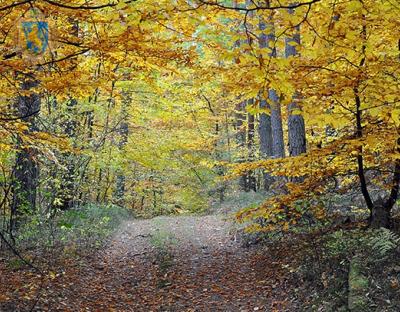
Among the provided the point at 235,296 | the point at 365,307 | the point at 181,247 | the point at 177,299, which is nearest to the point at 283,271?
the point at 235,296

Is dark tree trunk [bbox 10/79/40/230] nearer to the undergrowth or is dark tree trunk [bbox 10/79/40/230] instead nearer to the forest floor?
the undergrowth

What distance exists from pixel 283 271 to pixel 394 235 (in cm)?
233

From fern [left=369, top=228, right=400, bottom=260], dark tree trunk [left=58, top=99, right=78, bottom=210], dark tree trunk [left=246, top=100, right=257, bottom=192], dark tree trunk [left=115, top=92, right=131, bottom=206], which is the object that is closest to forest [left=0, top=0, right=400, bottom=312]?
fern [left=369, top=228, right=400, bottom=260]

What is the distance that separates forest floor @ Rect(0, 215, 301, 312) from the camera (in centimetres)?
682

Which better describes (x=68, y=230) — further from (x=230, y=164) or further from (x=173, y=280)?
(x=230, y=164)

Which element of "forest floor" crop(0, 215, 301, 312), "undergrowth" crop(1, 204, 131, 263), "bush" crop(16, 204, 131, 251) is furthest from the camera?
"bush" crop(16, 204, 131, 251)

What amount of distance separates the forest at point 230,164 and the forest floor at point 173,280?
40 mm

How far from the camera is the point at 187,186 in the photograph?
75.6ft

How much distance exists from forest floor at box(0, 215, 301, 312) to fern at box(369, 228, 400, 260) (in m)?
1.41

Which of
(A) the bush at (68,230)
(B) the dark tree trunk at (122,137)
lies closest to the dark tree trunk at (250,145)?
(B) the dark tree trunk at (122,137)

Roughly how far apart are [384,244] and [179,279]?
428 centimetres

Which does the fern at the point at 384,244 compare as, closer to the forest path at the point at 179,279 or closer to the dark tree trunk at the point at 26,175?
the forest path at the point at 179,279

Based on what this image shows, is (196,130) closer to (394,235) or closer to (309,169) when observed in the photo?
(309,169)

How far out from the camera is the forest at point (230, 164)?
3.95 m
